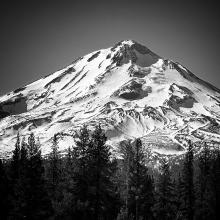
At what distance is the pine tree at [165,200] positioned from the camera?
5866 cm

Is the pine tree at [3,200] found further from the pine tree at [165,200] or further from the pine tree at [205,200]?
the pine tree at [205,200]

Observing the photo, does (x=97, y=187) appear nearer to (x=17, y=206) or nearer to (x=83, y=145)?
(x=83, y=145)

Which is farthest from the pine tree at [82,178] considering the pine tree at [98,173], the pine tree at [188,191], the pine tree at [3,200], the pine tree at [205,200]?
the pine tree at [205,200]

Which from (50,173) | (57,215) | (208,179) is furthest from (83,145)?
(208,179)

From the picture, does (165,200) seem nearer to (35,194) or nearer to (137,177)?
(137,177)

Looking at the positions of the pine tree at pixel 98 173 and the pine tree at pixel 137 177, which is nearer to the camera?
the pine tree at pixel 98 173

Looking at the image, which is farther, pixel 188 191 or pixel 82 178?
pixel 188 191

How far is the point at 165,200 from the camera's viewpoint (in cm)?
6169

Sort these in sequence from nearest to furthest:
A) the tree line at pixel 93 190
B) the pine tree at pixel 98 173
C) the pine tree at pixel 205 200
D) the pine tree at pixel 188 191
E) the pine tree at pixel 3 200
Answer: the tree line at pixel 93 190 → the pine tree at pixel 3 200 → the pine tree at pixel 98 173 → the pine tree at pixel 188 191 → the pine tree at pixel 205 200

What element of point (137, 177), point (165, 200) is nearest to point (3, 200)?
point (137, 177)

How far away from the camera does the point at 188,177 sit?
60562mm

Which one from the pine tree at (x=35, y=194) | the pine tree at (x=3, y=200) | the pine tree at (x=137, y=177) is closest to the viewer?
the pine tree at (x=35, y=194)

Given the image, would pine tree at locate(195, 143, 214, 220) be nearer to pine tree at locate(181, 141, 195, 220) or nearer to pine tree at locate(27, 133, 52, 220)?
pine tree at locate(181, 141, 195, 220)

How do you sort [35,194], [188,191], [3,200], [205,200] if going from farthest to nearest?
[205,200]
[188,191]
[3,200]
[35,194]
